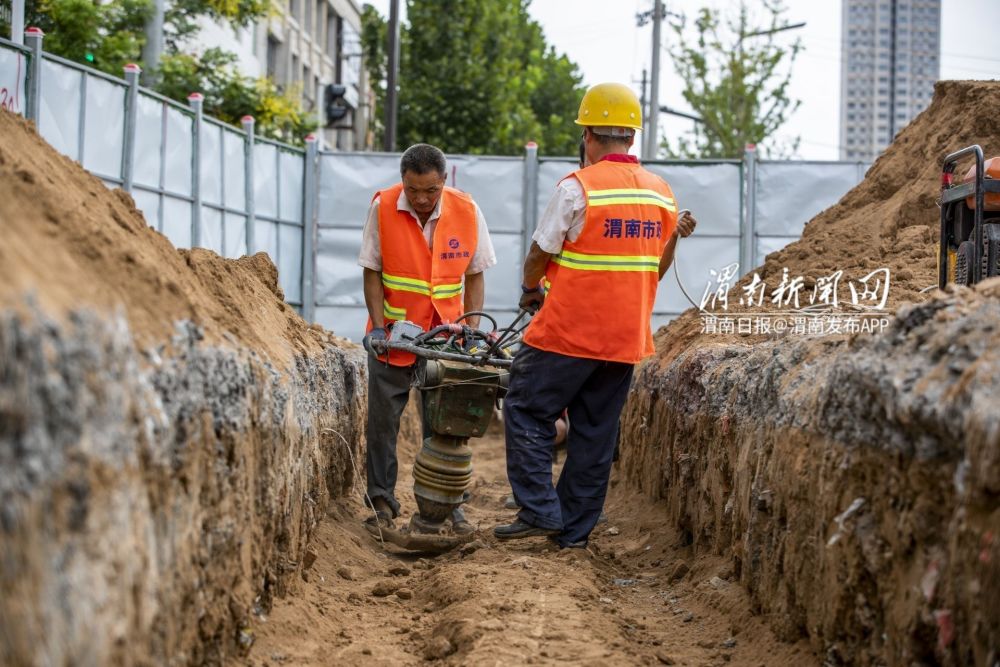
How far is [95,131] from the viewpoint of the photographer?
1106 cm

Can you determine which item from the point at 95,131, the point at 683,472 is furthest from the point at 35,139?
the point at 95,131

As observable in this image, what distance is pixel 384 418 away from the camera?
6.86 meters

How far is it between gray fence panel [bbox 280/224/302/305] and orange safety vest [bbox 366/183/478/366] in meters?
8.76

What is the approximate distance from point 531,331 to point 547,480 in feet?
2.51

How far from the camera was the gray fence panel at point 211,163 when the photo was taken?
1341 cm

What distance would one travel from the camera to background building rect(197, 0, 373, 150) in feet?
105

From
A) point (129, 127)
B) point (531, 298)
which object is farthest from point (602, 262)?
point (129, 127)

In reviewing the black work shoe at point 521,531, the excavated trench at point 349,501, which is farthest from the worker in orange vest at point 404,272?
the black work shoe at point 521,531

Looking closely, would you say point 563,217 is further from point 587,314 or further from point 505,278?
point 505,278

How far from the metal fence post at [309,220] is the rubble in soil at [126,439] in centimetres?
1083

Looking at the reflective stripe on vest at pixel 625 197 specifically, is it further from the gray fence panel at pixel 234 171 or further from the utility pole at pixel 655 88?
the utility pole at pixel 655 88

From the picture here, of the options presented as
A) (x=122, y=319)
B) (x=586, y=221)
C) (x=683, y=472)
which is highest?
(x=586, y=221)

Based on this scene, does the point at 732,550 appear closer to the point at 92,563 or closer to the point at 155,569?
the point at 155,569

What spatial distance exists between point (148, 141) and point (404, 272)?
20.0 feet
